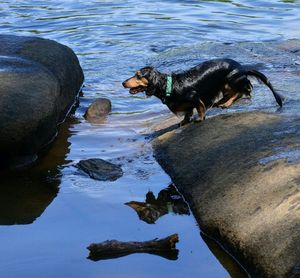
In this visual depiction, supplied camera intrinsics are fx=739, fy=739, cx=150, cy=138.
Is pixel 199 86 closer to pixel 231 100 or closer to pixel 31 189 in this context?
pixel 231 100

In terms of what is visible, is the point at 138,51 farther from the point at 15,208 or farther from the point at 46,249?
the point at 46,249

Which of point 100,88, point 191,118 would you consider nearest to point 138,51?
point 100,88

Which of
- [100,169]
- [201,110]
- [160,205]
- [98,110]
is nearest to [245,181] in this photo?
[160,205]

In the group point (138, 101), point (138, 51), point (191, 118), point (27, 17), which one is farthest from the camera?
point (27, 17)

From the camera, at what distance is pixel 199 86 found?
828cm

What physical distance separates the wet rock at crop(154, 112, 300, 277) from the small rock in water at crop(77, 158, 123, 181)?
502 mm

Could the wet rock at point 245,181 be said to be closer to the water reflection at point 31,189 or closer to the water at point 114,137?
the water at point 114,137

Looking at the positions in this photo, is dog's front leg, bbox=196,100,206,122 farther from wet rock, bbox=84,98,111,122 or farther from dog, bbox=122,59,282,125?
wet rock, bbox=84,98,111,122

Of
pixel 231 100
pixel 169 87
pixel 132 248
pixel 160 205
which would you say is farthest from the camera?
pixel 231 100

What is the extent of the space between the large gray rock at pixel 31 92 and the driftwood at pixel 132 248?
88.4 inches

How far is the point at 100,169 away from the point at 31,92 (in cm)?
128

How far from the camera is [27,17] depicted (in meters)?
15.7

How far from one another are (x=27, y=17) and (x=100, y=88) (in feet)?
17.7

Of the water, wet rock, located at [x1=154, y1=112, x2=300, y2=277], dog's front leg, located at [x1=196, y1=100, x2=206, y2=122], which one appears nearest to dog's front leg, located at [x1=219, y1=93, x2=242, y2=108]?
the water
